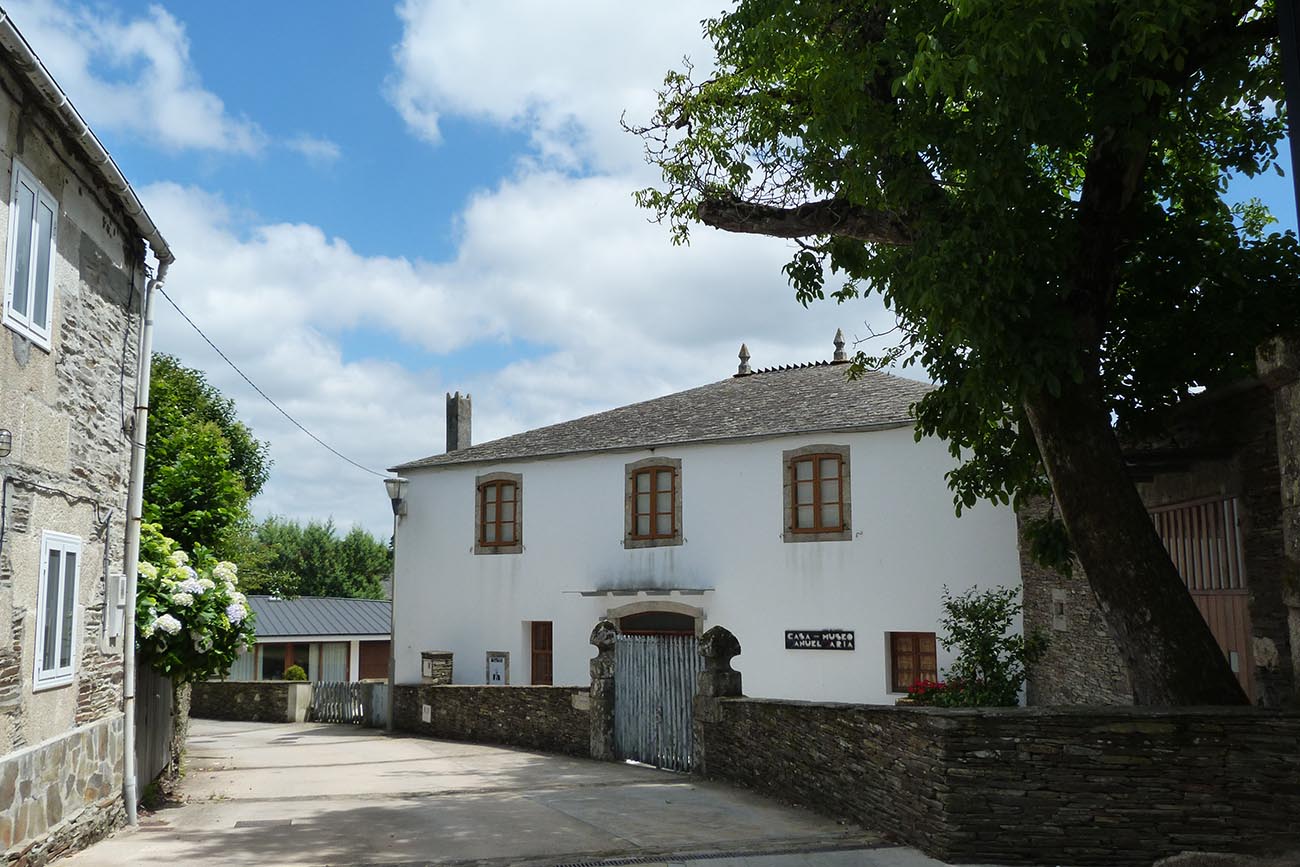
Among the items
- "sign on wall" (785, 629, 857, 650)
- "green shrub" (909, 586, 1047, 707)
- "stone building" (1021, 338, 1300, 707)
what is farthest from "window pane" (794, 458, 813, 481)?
"stone building" (1021, 338, 1300, 707)

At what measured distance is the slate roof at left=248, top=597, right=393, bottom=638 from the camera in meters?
33.8

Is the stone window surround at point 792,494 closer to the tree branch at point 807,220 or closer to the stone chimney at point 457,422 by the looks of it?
the tree branch at point 807,220

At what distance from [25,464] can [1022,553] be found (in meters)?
13.3

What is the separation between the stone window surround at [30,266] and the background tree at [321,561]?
45600 mm

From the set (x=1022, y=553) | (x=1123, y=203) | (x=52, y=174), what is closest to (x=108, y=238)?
(x=52, y=174)

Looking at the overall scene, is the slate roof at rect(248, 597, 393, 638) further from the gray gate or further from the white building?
the gray gate

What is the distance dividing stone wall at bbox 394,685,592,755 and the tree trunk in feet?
30.8

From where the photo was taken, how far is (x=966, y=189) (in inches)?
335

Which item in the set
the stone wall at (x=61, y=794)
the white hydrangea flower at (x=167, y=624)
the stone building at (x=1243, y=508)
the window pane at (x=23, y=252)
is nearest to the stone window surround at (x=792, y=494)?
the stone building at (x=1243, y=508)

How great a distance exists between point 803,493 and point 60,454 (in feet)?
42.5

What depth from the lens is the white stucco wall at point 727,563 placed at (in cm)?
1780

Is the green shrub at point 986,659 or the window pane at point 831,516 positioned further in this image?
the window pane at point 831,516

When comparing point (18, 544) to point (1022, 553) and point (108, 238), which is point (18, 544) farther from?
point (1022, 553)

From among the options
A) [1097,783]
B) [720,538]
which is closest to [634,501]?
[720,538]
